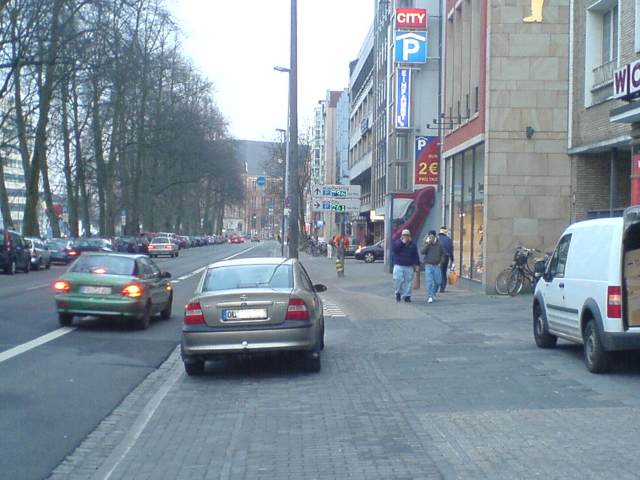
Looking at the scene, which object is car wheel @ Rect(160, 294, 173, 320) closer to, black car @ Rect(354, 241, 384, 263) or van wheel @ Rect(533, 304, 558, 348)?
van wheel @ Rect(533, 304, 558, 348)

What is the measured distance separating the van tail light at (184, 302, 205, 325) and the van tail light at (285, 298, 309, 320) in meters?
1.03

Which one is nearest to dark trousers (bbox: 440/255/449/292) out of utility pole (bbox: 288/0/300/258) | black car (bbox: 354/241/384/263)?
utility pole (bbox: 288/0/300/258)

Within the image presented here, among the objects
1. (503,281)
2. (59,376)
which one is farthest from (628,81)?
(59,376)

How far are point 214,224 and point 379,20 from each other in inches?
3110

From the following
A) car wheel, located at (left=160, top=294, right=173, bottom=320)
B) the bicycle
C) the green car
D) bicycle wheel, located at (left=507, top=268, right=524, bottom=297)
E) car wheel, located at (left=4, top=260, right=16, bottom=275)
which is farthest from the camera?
car wheel, located at (left=4, top=260, right=16, bottom=275)

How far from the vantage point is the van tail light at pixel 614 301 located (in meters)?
10.6

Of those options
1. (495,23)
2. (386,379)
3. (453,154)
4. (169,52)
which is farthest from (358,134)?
(386,379)

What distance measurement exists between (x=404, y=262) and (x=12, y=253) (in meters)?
20.4

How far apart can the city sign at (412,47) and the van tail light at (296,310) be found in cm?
2734

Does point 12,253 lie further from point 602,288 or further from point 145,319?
point 602,288

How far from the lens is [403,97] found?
38406 mm

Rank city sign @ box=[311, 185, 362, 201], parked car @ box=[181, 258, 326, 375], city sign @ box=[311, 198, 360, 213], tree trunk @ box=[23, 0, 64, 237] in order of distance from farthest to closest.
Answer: city sign @ box=[311, 185, 362, 201], city sign @ box=[311, 198, 360, 213], tree trunk @ box=[23, 0, 64, 237], parked car @ box=[181, 258, 326, 375]

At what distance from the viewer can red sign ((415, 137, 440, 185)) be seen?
1401 inches

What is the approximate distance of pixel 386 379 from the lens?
36.3 ft
